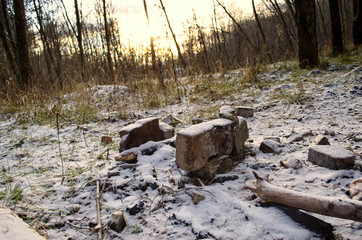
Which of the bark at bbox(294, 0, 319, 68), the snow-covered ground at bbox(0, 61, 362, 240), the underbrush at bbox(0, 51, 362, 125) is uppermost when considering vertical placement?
the bark at bbox(294, 0, 319, 68)

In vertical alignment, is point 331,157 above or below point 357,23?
below

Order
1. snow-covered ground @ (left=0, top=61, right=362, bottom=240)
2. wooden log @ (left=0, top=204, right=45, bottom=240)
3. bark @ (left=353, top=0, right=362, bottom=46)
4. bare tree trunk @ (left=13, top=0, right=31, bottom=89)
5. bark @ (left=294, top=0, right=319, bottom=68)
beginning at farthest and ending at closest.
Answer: bark @ (left=353, top=0, right=362, bottom=46), bare tree trunk @ (left=13, top=0, right=31, bottom=89), bark @ (left=294, top=0, right=319, bottom=68), snow-covered ground @ (left=0, top=61, right=362, bottom=240), wooden log @ (left=0, top=204, right=45, bottom=240)

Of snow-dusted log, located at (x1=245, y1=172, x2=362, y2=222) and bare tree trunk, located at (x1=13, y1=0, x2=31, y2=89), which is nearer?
snow-dusted log, located at (x1=245, y1=172, x2=362, y2=222)

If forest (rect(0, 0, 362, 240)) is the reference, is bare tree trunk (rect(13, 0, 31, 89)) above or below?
above

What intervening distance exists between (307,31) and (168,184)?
4.23 meters

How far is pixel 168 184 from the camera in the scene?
1.25m

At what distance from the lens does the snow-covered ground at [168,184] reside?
0.90 m

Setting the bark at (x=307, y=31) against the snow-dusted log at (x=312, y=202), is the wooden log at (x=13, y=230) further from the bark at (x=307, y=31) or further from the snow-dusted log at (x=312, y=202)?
the bark at (x=307, y=31)

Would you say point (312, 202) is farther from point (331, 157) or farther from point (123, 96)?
point (123, 96)

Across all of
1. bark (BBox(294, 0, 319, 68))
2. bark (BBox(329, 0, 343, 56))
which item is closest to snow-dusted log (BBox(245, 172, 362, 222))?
bark (BBox(294, 0, 319, 68))

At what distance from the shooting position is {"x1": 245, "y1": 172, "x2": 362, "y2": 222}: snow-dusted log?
0.71 meters

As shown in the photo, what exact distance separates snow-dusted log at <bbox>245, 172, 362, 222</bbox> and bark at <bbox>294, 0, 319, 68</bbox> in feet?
13.4

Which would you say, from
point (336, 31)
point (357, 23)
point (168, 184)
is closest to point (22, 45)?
point (168, 184)

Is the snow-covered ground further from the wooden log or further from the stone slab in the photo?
the wooden log
